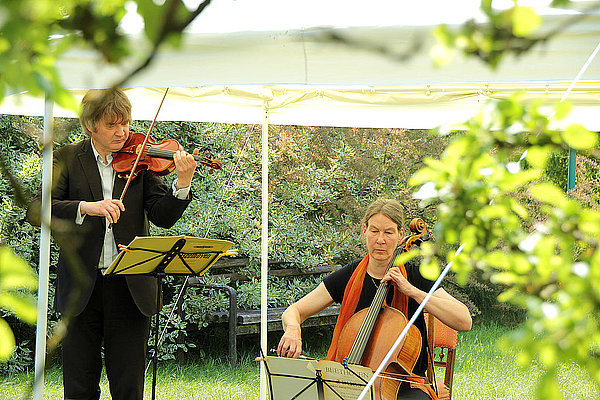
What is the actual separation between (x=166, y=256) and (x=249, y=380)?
3.35 m

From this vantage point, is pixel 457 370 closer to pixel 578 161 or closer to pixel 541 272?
Answer: pixel 578 161

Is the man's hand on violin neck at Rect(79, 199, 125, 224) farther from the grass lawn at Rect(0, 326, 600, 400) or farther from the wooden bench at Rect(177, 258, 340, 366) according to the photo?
the wooden bench at Rect(177, 258, 340, 366)

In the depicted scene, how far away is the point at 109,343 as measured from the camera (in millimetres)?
2664

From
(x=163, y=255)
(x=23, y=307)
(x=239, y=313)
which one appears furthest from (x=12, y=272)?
(x=239, y=313)

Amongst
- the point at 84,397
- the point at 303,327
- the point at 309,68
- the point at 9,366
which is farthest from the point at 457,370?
the point at 309,68

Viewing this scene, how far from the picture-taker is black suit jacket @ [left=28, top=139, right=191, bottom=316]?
8.65 feet

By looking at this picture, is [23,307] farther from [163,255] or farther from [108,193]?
[108,193]

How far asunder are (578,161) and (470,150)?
21.7 ft

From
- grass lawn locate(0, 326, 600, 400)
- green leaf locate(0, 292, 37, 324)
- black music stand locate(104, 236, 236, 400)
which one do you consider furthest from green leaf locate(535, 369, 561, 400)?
grass lawn locate(0, 326, 600, 400)

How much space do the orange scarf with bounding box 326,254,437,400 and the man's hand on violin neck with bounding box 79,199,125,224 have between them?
90 centimetres

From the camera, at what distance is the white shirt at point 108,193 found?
264cm

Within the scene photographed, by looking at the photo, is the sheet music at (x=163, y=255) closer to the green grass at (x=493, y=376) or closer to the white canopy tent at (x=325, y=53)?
the white canopy tent at (x=325, y=53)

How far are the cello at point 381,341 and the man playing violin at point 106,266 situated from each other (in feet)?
2.48

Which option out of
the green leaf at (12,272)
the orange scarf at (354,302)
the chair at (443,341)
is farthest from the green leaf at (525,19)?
Result: the chair at (443,341)
